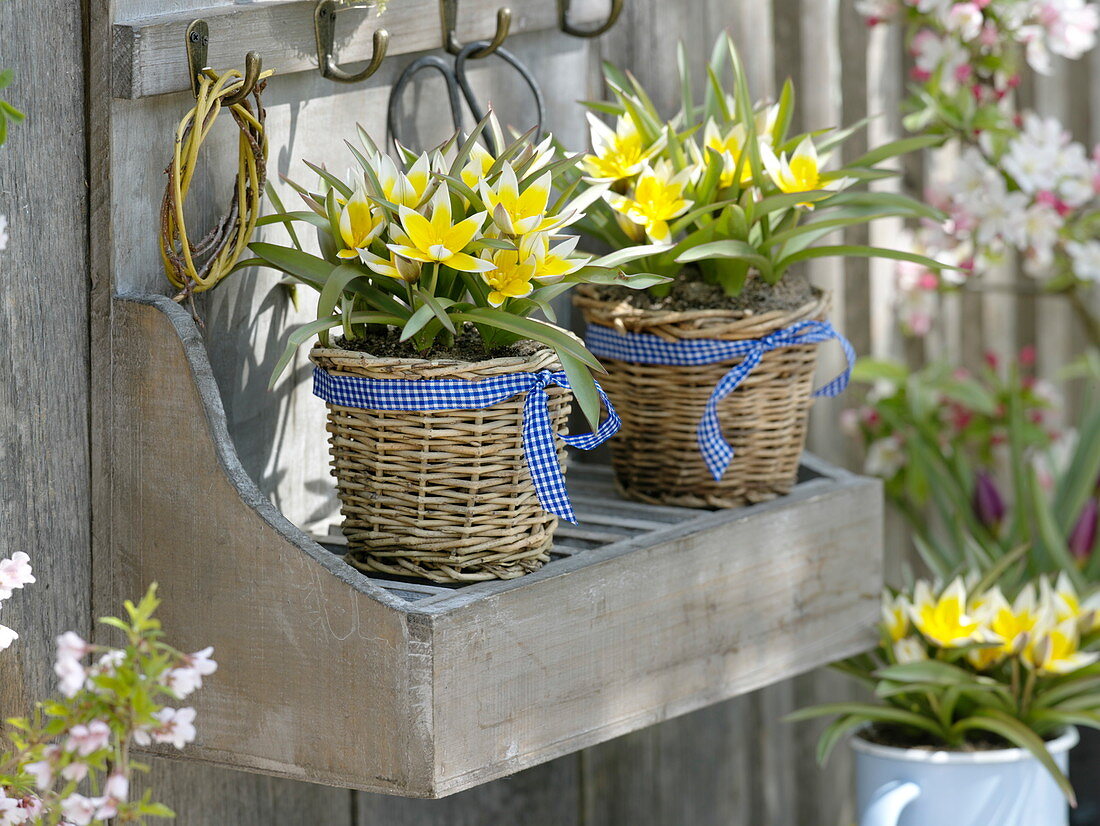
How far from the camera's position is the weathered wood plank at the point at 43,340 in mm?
940

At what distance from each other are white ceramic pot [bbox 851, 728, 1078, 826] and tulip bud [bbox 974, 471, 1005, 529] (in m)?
0.45

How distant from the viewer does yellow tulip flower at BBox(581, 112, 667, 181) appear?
46.2 inches

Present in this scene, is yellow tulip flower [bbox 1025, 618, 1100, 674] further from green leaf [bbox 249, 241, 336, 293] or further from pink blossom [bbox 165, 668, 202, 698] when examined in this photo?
pink blossom [bbox 165, 668, 202, 698]

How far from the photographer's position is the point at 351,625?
0.91 metres

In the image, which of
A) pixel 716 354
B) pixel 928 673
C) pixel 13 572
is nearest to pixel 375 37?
pixel 716 354

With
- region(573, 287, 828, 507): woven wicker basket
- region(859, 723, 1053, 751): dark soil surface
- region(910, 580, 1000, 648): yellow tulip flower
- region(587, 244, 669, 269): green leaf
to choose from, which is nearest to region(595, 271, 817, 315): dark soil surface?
region(573, 287, 828, 507): woven wicker basket

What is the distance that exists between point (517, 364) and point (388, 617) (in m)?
0.18

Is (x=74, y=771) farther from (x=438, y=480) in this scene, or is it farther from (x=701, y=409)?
(x=701, y=409)

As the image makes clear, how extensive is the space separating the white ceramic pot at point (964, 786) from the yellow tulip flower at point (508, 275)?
619 mm

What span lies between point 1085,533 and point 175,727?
1233mm

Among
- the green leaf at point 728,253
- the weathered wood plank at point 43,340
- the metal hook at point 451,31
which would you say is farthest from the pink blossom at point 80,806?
the metal hook at point 451,31

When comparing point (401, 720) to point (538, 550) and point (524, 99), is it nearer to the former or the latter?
point (538, 550)

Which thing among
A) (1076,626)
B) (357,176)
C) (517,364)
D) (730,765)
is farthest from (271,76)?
(730,765)

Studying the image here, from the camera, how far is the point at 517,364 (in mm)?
949
